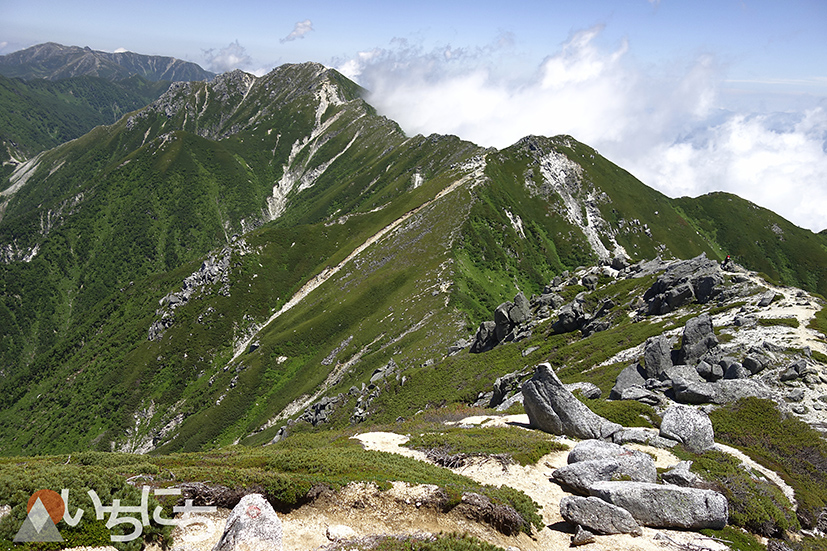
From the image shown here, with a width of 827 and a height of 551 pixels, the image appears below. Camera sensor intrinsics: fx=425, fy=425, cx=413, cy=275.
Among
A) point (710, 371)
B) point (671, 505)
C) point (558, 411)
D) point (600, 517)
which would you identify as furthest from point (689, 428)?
point (600, 517)

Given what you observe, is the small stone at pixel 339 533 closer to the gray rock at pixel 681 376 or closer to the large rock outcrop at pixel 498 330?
the gray rock at pixel 681 376

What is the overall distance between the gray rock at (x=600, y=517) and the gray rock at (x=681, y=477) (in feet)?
17.1

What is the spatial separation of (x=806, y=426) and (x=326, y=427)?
6405 cm

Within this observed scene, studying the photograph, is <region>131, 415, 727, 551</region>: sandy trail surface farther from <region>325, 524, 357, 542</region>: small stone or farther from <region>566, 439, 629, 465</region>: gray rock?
<region>566, 439, 629, 465</region>: gray rock

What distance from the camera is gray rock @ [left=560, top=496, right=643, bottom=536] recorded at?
64.3ft

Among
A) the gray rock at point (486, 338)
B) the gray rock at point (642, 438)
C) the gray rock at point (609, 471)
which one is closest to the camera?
the gray rock at point (609, 471)

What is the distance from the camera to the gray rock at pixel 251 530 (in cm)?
1566

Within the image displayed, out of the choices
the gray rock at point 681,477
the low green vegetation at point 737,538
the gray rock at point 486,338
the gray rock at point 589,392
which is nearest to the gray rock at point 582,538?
the low green vegetation at point 737,538

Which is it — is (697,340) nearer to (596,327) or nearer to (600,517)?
(596,327)

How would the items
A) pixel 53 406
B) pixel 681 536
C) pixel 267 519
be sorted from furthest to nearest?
pixel 53 406 → pixel 681 536 → pixel 267 519

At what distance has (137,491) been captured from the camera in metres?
17.8

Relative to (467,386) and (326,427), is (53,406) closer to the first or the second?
(326,427)

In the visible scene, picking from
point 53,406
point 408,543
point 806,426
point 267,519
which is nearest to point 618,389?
point 806,426

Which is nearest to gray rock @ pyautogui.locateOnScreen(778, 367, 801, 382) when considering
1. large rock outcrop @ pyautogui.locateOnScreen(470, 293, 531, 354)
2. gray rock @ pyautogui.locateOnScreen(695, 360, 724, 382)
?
gray rock @ pyautogui.locateOnScreen(695, 360, 724, 382)
